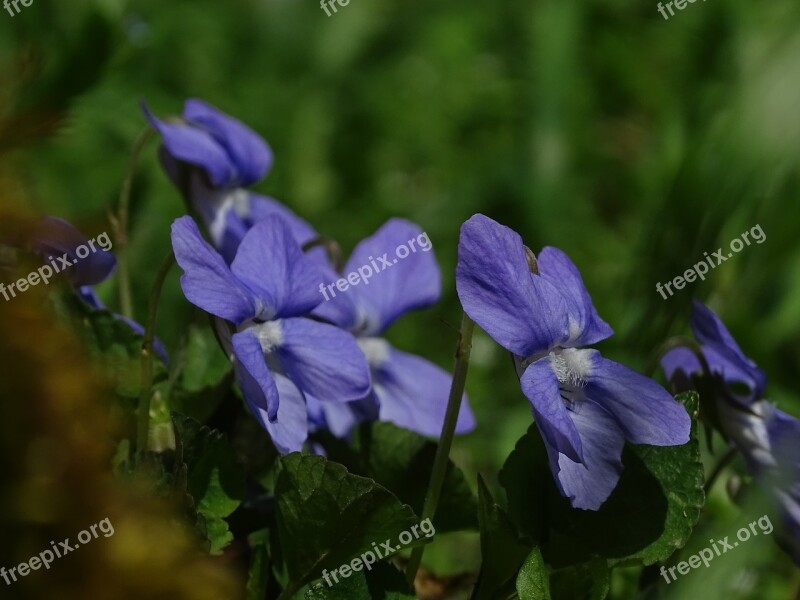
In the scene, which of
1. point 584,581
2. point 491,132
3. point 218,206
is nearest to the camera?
point 584,581

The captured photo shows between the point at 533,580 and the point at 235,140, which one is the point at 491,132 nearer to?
the point at 235,140

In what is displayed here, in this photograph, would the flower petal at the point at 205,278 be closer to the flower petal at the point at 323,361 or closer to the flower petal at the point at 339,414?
the flower petal at the point at 323,361

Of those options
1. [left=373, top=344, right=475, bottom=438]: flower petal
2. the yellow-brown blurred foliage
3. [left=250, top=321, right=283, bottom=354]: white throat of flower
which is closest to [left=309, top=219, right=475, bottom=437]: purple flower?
[left=373, top=344, right=475, bottom=438]: flower petal

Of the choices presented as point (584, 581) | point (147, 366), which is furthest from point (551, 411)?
point (147, 366)

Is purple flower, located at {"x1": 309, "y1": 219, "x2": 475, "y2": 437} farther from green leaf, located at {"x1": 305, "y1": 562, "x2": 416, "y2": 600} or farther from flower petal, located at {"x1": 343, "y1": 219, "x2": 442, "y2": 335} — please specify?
green leaf, located at {"x1": 305, "y1": 562, "x2": 416, "y2": 600}

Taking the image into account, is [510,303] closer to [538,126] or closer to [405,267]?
[405,267]

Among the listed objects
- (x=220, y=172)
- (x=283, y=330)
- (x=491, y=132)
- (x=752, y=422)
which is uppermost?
(x=220, y=172)

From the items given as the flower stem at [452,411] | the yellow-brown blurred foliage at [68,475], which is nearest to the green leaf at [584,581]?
the flower stem at [452,411]
